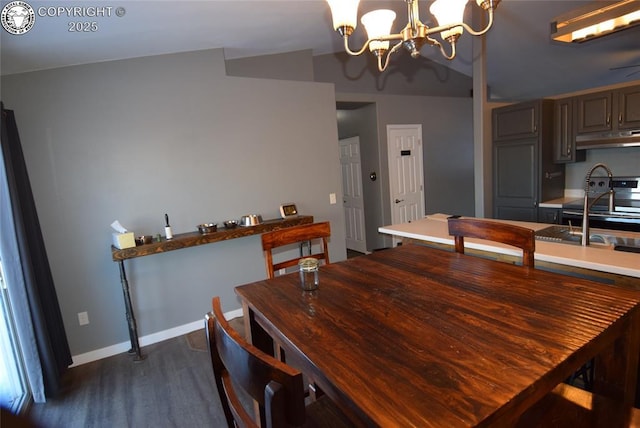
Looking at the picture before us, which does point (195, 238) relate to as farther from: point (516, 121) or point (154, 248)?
point (516, 121)

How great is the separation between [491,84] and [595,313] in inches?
220

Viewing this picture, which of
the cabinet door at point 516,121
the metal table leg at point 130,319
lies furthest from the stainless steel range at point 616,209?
the metal table leg at point 130,319

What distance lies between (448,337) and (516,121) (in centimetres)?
368

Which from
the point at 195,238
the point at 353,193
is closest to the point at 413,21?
the point at 195,238

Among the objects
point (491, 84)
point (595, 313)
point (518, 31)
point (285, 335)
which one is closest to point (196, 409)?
point (285, 335)

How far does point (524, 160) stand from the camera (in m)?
3.87

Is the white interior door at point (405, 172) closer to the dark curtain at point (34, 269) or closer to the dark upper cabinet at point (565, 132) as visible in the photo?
the dark upper cabinet at point (565, 132)

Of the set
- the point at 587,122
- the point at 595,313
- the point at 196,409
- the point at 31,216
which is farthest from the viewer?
the point at 587,122

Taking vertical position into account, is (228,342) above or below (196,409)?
above

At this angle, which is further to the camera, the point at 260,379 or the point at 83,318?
the point at 83,318

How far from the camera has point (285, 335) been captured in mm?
1127

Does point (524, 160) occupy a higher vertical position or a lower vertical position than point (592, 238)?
higher

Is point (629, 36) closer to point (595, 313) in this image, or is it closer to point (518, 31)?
point (518, 31)

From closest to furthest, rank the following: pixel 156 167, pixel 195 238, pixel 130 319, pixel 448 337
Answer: pixel 448 337 → pixel 130 319 → pixel 195 238 → pixel 156 167
